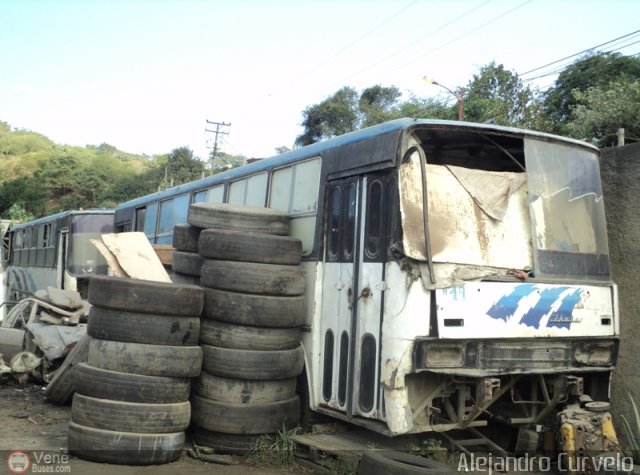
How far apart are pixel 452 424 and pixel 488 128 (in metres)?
2.46

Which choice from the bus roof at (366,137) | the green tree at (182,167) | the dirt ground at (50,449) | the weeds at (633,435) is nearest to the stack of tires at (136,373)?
the dirt ground at (50,449)

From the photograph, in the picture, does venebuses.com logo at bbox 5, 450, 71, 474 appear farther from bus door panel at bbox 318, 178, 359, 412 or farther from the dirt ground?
bus door panel at bbox 318, 178, 359, 412

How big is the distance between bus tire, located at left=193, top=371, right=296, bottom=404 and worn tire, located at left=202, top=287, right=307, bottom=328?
521mm

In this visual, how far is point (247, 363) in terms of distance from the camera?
5.64 m

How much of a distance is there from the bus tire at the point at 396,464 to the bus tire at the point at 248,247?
194cm

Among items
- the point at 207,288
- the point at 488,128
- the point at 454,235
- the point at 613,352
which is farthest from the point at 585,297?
the point at 207,288

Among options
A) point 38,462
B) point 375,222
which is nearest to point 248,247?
point 375,222

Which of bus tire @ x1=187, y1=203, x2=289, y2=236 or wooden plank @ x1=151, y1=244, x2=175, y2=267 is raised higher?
bus tire @ x1=187, y1=203, x2=289, y2=236

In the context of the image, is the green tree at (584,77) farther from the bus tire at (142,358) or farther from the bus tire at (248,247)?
the bus tire at (142,358)

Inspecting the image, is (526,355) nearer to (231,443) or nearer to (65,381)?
(231,443)

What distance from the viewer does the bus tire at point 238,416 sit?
5.59 m

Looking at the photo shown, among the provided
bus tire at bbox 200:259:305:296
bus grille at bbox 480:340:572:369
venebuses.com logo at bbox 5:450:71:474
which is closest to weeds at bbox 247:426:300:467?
bus tire at bbox 200:259:305:296

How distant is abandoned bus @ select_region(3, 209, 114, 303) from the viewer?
51.6 ft

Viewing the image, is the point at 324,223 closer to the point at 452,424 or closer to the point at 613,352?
the point at 452,424
